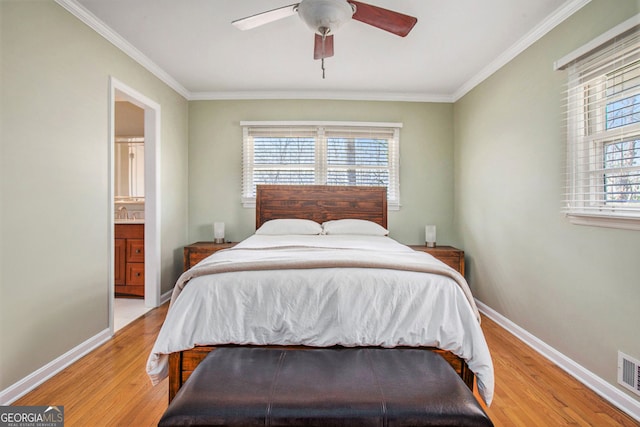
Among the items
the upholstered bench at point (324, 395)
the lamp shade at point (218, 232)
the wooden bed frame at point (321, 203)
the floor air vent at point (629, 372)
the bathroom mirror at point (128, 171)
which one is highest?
the bathroom mirror at point (128, 171)

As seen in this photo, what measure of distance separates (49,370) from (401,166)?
374cm

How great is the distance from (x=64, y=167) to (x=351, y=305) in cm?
A: 210

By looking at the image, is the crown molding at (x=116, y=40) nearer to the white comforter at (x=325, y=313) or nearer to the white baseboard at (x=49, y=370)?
the white comforter at (x=325, y=313)

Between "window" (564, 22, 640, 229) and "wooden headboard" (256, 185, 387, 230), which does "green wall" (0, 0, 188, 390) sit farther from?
"window" (564, 22, 640, 229)

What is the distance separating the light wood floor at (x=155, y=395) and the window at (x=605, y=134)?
102 cm

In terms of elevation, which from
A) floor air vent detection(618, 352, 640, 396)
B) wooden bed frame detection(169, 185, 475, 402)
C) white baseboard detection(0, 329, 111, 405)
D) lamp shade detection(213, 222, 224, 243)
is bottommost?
white baseboard detection(0, 329, 111, 405)

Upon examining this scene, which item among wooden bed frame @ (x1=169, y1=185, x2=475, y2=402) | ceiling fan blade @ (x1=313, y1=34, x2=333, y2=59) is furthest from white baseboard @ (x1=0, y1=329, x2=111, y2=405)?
ceiling fan blade @ (x1=313, y1=34, x2=333, y2=59)

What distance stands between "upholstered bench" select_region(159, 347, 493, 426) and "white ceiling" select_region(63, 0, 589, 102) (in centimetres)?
223

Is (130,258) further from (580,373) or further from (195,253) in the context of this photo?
(580,373)

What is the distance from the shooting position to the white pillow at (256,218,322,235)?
3389mm

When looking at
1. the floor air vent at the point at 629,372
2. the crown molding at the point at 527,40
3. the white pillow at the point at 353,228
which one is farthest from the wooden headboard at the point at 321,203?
the floor air vent at the point at 629,372

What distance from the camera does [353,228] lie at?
3438 mm

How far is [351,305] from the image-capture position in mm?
1565

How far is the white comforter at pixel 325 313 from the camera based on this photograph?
1.52 metres
